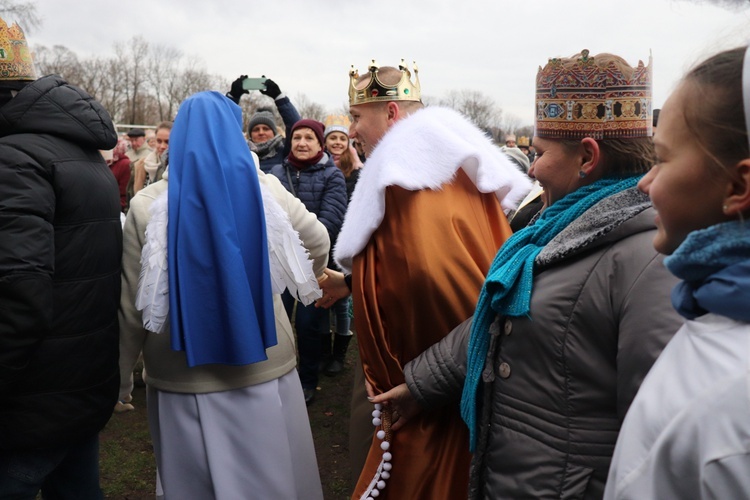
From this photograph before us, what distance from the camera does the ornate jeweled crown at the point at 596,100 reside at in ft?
5.29

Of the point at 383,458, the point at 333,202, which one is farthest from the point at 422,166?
the point at 333,202

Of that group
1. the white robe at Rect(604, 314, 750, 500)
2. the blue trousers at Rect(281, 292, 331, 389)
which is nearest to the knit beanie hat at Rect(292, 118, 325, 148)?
the blue trousers at Rect(281, 292, 331, 389)

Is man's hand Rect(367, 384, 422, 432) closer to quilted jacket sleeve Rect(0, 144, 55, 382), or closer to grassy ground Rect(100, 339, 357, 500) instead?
quilted jacket sleeve Rect(0, 144, 55, 382)

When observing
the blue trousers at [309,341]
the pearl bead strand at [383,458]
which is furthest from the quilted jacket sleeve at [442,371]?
the blue trousers at [309,341]

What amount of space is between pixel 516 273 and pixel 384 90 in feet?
4.50

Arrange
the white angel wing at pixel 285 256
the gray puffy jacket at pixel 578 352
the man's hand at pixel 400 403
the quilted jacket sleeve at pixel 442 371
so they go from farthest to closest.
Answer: the white angel wing at pixel 285 256 < the man's hand at pixel 400 403 < the quilted jacket sleeve at pixel 442 371 < the gray puffy jacket at pixel 578 352

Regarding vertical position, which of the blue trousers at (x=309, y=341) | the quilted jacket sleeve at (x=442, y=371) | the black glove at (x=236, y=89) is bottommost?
the blue trousers at (x=309, y=341)

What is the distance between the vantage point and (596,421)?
1485 mm

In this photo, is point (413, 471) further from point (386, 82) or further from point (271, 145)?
point (271, 145)

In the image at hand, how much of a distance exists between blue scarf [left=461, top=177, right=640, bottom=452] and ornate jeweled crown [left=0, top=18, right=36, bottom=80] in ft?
6.70

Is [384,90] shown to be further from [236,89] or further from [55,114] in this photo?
[236,89]

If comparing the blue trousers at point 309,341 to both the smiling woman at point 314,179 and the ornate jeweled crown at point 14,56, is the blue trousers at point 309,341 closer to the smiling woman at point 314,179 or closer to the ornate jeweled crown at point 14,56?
the smiling woman at point 314,179

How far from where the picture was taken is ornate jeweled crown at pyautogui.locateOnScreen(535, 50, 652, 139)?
1613mm

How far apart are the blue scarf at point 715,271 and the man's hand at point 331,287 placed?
6.59ft
